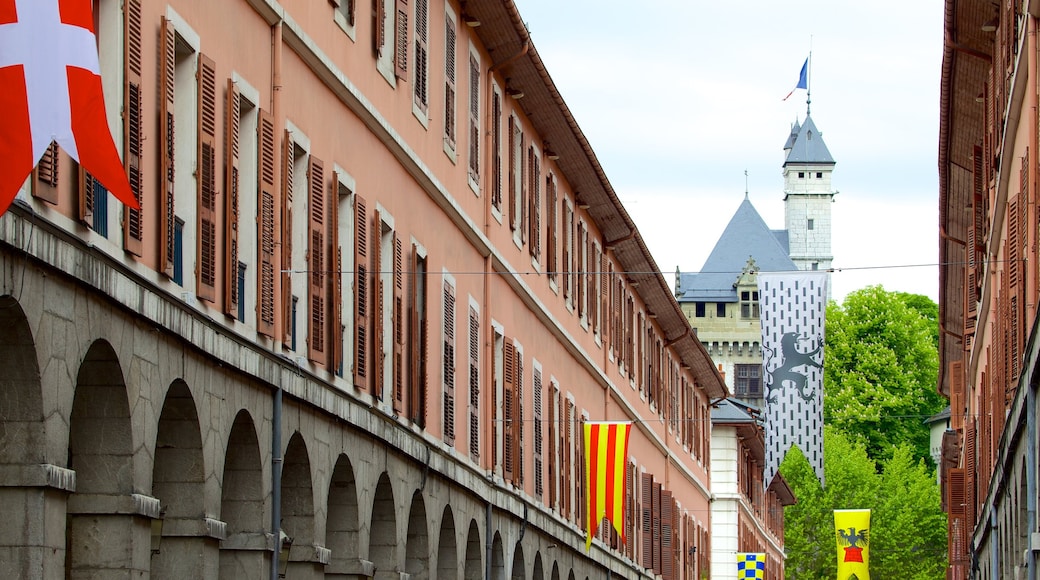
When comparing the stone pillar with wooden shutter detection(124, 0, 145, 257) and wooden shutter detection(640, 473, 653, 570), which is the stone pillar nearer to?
wooden shutter detection(124, 0, 145, 257)

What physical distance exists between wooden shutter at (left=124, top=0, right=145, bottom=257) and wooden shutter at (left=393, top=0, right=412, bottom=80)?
31.9 feet

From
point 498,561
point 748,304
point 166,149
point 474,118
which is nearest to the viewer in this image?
point 166,149

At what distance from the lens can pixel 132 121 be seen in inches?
653

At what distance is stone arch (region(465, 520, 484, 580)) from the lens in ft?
103

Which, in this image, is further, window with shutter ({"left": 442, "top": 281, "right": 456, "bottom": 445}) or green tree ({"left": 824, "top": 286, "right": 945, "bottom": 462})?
green tree ({"left": 824, "top": 286, "right": 945, "bottom": 462})

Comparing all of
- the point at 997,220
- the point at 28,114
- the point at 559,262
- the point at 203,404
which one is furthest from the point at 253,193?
the point at 559,262

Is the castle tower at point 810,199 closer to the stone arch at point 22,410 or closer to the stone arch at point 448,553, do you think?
the stone arch at point 448,553

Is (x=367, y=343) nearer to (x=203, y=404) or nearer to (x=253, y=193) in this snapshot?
(x=253, y=193)

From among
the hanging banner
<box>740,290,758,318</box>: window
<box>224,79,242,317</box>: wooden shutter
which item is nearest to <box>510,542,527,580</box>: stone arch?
<box>224,79,242,317</box>: wooden shutter

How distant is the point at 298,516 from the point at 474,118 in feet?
36.3

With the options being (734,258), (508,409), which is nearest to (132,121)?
(508,409)

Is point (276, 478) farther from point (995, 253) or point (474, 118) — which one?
point (995, 253)

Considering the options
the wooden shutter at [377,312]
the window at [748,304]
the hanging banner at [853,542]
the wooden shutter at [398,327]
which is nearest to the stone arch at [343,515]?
the wooden shutter at [377,312]

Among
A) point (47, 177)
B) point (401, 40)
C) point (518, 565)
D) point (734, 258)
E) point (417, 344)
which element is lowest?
point (518, 565)
